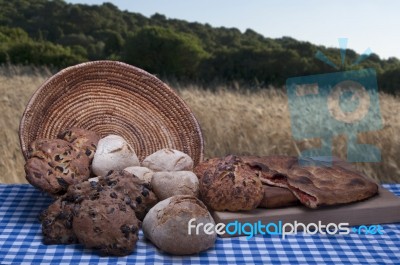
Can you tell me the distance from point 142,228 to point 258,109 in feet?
7.04

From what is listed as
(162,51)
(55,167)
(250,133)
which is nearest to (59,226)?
(55,167)

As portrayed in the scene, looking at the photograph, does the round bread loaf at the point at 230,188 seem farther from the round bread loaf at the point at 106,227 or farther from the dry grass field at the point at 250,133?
the dry grass field at the point at 250,133

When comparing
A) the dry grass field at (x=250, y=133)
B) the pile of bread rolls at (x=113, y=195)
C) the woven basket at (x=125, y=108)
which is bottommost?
the dry grass field at (x=250, y=133)

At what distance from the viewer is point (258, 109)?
384 cm

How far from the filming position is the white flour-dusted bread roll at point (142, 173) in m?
1.97

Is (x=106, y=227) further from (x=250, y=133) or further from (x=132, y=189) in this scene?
(x=250, y=133)

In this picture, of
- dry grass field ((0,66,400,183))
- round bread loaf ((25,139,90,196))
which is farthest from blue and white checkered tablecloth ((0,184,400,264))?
Answer: dry grass field ((0,66,400,183))

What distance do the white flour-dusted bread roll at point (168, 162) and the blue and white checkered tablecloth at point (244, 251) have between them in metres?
0.28

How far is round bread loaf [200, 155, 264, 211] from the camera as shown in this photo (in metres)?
1.84

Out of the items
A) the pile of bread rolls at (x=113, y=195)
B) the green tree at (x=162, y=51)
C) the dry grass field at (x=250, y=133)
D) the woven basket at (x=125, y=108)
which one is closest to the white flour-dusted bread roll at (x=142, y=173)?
the pile of bread rolls at (x=113, y=195)

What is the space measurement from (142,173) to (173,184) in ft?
0.49

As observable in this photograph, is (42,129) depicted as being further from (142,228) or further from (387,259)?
(387,259)

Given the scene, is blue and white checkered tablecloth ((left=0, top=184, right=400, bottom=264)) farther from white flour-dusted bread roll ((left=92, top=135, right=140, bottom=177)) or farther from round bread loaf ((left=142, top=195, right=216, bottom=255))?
white flour-dusted bread roll ((left=92, top=135, right=140, bottom=177))

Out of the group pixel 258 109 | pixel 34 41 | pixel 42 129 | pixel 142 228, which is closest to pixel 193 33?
pixel 34 41
